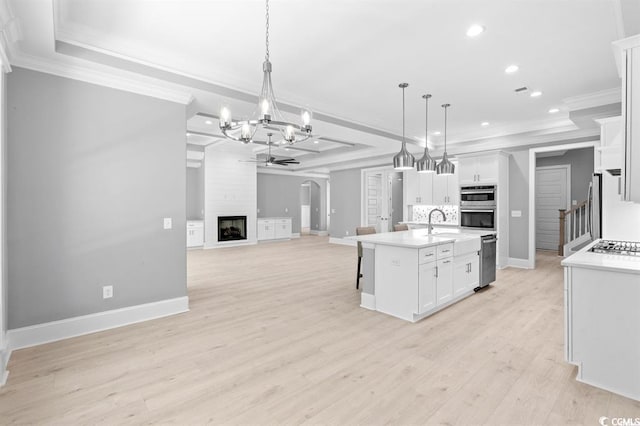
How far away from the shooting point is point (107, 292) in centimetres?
327

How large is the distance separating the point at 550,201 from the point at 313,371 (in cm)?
912

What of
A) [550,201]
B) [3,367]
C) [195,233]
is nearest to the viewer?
[3,367]

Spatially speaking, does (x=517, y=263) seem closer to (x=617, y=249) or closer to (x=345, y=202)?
(x=617, y=249)

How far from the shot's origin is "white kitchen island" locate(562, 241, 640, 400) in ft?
6.80

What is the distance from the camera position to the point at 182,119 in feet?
12.4

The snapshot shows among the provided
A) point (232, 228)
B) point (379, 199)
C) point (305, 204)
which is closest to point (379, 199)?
point (379, 199)

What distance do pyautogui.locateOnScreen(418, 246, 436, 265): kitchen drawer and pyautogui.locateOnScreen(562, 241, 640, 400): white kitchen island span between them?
129 cm

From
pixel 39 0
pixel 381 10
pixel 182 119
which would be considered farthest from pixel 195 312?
pixel 381 10

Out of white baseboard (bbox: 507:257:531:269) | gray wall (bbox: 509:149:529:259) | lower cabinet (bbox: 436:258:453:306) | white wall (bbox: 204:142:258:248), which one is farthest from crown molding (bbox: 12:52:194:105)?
white baseboard (bbox: 507:257:531:269)

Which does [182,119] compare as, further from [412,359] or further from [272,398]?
[412,359]

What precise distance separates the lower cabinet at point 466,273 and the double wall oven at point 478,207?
2100 mm

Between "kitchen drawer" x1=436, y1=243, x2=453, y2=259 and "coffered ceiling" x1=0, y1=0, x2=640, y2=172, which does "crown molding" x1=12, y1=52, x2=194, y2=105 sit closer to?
"coffered ceiling" x1=0, y1=0, x2=640, y2=172

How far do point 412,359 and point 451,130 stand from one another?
5429 millimetres

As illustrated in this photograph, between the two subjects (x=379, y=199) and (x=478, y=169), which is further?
(x=379, y=199)
